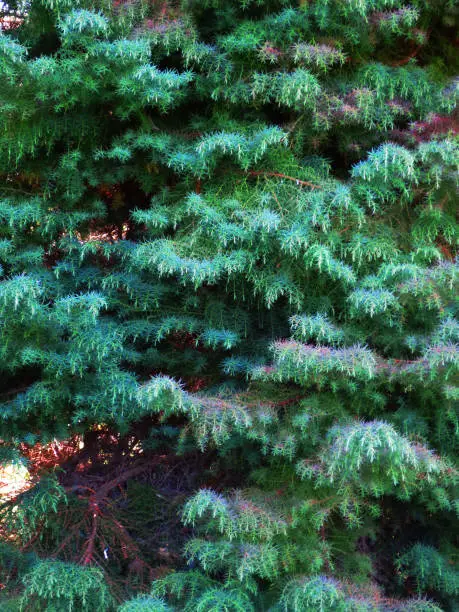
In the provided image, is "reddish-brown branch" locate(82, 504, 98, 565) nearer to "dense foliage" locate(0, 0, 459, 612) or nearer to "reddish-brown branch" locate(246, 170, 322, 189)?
"dense foliage" locate(0, 0, 459, 612)

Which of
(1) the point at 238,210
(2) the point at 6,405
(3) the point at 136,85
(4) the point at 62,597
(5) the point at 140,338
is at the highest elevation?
(3) the point at 136,85

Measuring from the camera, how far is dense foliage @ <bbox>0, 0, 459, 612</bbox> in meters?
2.13

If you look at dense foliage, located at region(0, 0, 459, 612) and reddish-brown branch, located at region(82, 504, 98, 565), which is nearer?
dense foliage, located at region(0, 0, 459, 612)

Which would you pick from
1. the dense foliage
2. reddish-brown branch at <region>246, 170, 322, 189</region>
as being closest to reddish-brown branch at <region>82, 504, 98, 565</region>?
the dense foliage

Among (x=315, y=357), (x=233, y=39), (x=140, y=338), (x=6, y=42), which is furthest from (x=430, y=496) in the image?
(x=6, y=42)

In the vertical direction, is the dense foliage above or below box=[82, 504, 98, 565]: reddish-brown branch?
above

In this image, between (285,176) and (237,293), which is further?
(237,293)

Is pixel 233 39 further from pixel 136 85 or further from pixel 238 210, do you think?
pixel 238 210

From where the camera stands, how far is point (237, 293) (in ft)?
8.05

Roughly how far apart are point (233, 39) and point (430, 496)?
78.1 inches

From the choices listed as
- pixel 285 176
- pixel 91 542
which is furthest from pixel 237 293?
pixel 91 542

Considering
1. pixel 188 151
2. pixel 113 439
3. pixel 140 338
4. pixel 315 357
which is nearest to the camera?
pixel 315 357

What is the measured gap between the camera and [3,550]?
2377 mm

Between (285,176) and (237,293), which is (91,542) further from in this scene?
(285,176)
